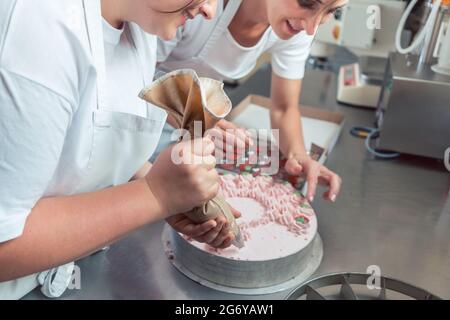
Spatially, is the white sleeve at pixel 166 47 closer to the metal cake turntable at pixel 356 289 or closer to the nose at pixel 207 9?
the nose at pixel 207 9

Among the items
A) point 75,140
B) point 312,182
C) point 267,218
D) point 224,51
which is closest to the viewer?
point 75,140

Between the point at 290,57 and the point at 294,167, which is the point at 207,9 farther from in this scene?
the point at 290,57

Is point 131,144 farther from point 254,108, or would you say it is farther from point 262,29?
point 254,108

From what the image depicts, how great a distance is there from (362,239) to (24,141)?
2.37 feet

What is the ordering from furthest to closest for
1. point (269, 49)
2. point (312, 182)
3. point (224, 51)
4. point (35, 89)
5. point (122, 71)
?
point (269, 49), point (224, 51), point (312, 182), point (122, 71), point (35, 89)

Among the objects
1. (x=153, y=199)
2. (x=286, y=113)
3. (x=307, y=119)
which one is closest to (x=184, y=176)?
(x=153, y=199)

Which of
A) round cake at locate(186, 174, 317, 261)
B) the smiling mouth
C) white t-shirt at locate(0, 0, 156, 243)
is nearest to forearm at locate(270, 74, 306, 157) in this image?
round cake at locate(186, 174, 317, 261)

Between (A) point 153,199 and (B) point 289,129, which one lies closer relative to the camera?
(A) point 153,199

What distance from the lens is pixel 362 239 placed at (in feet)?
3.00

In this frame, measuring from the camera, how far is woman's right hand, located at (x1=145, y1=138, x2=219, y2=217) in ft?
1.86

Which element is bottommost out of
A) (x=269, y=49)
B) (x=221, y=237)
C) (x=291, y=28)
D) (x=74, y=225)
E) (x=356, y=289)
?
(x=356, y=289)

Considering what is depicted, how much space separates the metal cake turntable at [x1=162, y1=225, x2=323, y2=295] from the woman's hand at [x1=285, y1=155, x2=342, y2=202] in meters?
0.24

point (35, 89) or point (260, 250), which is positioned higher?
point (35, 89)
